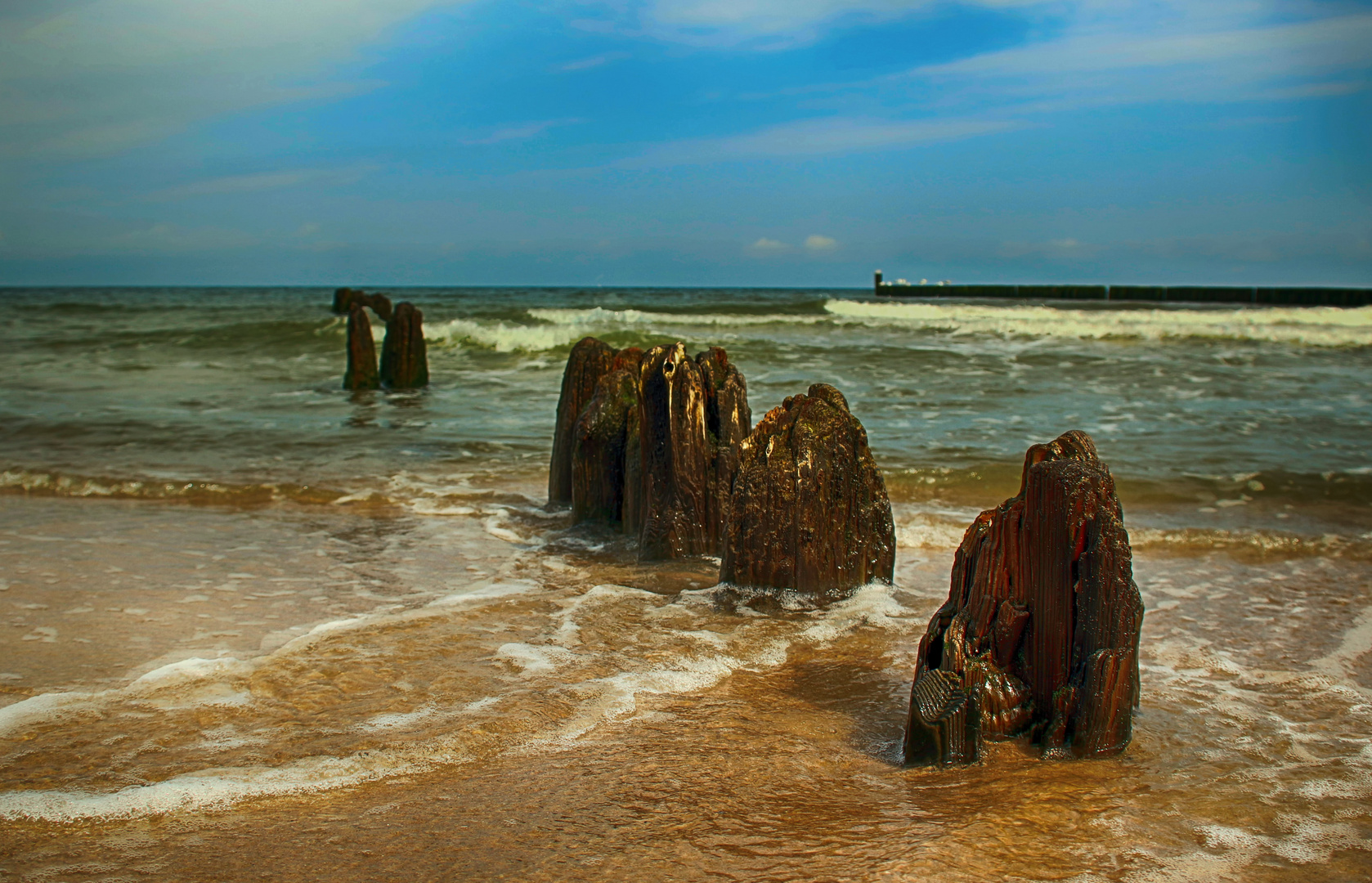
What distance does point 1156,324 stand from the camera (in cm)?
2766

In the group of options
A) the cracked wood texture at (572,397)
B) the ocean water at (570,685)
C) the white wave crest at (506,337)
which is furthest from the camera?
the white wave crest at (506,337)

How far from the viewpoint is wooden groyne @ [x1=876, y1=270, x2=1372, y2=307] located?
41969 millimetres

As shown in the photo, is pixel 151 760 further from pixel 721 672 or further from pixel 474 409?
pixel 474 409

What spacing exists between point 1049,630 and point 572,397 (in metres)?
4.17

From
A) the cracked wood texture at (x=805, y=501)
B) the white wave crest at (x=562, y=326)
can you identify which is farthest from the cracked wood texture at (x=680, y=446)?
the white wave crest at (x=562, y=326)

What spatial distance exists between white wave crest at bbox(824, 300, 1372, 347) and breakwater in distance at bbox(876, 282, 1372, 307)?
7691mm

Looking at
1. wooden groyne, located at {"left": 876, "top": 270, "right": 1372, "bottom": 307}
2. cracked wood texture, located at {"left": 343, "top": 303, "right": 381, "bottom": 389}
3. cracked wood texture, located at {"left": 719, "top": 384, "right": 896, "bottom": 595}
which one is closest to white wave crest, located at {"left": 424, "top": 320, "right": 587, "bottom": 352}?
cracked wood texture, located at {"left": 343, "top": 303, "right": 381, "bottom": 389}

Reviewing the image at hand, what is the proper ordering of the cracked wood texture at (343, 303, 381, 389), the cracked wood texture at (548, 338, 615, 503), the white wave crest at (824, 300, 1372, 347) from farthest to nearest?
the white wave crest at (824, 300, 1372, 347) < the cracked wood texture at (343, 303, 381, 389) < the cracked wood texture at (548, 338, 615, 503)

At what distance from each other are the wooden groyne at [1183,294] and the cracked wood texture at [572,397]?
3995 centimetres

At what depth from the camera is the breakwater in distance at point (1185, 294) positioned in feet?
138

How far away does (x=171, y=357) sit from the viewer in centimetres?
2105

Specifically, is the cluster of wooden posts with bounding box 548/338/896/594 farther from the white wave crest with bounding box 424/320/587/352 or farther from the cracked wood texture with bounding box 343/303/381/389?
the white wave crest with bounding box 424/320/587/352

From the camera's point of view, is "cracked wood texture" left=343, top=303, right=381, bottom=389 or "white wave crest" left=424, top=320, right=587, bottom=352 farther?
"white wave crest" left=424, top=320, right=587, bottom=352

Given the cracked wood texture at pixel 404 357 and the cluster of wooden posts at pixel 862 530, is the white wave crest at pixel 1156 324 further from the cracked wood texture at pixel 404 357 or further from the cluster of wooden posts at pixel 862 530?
the cluster of wooden posts at pixel 862 530
